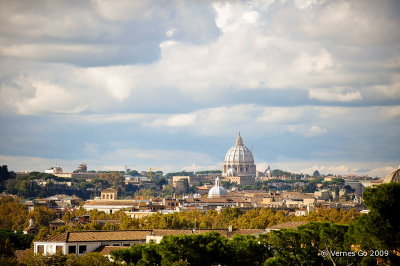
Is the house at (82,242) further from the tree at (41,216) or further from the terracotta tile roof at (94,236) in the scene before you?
the tree at (41,216)

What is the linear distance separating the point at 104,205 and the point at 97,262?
370 ft

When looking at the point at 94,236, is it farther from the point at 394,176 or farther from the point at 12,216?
→ the point at 12,216

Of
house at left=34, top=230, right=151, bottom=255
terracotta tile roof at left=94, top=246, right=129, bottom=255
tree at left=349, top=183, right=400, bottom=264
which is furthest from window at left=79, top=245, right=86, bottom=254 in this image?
tree at left=349, top=183, right=400, bottom=264

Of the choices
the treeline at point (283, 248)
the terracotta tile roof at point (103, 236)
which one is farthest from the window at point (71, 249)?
the treeline at point (283, 248)

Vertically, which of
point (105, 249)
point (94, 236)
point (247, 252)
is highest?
point (94, 236)

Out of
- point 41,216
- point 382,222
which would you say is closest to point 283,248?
point 382,222

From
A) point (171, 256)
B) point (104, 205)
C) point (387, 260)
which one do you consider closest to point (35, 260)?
point (171, 256)

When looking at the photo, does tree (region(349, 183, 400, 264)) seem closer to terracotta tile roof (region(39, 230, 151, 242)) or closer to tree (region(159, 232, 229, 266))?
tree (region(159, 232, 229, 266))

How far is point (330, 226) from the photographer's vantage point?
63156mm

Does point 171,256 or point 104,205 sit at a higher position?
point 104,205

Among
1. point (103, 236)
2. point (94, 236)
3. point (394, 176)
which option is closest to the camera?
point (394, 176)

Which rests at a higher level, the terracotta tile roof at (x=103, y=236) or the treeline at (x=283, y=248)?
the terracotta tile roof at (x=103, y=236)

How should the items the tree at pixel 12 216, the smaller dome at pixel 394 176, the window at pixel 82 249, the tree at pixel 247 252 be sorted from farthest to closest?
the tree at pixel 12 216 < the window at pixel 82 249 < the smaller dome at pixel 394 176 < the tree at pixel 247 252

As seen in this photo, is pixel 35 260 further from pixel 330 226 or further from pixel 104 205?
pixel 104 205
